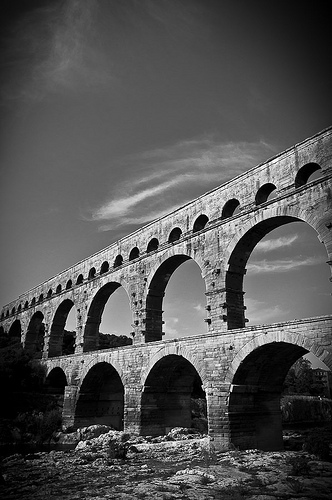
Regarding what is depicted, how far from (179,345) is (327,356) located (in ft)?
22.0

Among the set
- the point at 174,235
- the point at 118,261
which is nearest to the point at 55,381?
the point at 118,261

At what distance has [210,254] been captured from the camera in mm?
18859

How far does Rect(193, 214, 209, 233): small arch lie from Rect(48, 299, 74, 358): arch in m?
14.4

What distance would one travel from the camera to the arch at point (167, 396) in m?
18.6

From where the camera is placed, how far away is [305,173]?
16.4 meters

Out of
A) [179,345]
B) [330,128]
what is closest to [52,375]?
[179,345]

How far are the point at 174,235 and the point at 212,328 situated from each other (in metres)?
6.43

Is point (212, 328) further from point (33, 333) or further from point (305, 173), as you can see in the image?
point (33, 333)

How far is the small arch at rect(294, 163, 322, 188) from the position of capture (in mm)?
16141

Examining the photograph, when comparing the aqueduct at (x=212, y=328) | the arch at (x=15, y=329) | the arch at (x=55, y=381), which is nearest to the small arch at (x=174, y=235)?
the aqueduct at (x=212, y=328)

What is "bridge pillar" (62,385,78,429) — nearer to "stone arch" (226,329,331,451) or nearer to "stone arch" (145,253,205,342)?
"stone arch" (145,253,205,342)

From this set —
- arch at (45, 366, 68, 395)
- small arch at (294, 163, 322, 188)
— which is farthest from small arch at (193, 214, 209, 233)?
arch at (45, 366, 68, 395)

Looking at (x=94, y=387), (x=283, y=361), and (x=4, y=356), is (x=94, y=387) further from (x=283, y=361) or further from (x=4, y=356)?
(x=283, y=361)

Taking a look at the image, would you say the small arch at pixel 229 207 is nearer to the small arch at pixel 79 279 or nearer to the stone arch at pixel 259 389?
the stone arch at pixel 259 389
